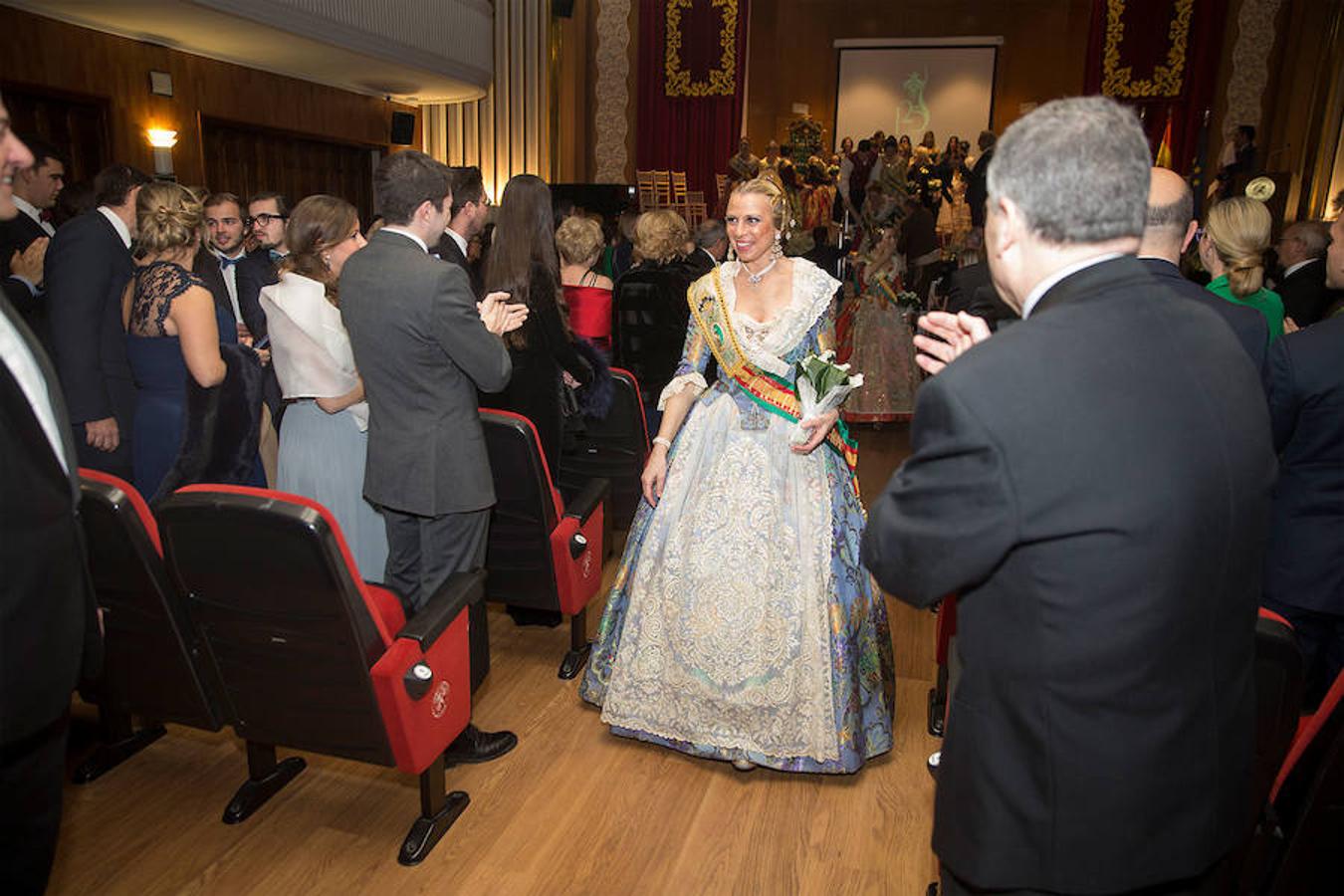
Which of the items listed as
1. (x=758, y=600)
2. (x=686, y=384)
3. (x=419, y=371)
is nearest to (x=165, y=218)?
(x=419, y=371)

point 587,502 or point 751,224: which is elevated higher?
point 751,224

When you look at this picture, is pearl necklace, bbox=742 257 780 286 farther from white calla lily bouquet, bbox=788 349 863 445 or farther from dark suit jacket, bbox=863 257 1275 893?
dark suit jacket, bbox=863 257 1275 893

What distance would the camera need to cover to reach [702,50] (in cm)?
1205

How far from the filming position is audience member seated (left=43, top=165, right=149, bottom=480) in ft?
9.27

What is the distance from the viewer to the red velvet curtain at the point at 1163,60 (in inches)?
401

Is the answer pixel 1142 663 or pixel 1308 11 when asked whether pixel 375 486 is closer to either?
Answer: pixel 1142 663

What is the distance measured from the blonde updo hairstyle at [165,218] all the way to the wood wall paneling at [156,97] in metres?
4.85

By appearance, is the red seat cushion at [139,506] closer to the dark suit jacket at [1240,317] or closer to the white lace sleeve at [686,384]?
the white lace sleeve at [686,384]

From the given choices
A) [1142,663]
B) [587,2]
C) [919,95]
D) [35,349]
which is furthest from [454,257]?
[919,95]

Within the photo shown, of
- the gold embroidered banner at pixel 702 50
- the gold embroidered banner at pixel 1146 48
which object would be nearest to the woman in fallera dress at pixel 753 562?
the gold embroidered banner at pixel 1146 48

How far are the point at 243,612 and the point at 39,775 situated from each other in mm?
576

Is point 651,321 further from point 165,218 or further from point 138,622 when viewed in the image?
point 138,622

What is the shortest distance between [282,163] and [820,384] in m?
8.60

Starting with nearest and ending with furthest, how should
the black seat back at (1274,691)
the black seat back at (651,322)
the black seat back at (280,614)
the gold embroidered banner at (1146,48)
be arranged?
the black seat back at (1274,691) < the black seat back at (280,614) < the black seat back at (651,322) < the gold embroidered banner at (1146,48)
